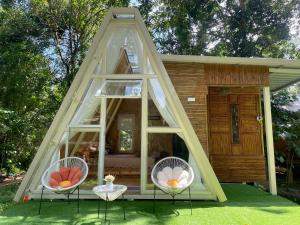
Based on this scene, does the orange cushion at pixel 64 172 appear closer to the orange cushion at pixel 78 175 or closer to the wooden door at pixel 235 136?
the orange cushion at pixel 78 175

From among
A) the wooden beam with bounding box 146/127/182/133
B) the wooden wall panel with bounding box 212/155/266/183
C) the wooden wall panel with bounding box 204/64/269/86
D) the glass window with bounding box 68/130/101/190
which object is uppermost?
the wooden wall panel with bounding box 204/64/269/86

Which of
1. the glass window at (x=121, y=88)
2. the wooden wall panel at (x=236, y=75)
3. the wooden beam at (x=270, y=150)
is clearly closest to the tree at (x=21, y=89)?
the glass window at (x=121, y=88)

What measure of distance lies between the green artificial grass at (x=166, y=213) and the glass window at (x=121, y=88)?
2.23 m

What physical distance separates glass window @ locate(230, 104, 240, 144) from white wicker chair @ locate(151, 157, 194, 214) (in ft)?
11.2

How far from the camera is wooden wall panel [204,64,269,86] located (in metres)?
7.27

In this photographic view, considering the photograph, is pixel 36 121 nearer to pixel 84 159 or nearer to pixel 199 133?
pixel 84 159

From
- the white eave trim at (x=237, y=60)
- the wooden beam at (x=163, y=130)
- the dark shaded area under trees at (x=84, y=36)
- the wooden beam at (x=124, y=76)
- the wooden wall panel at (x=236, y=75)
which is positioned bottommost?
the wooden beam at (x=163, y=130)

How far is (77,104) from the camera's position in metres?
5.75

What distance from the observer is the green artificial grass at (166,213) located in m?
4.54

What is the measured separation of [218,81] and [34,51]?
29.4 feet

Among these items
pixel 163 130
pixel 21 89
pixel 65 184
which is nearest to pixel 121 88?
pixel 163 130

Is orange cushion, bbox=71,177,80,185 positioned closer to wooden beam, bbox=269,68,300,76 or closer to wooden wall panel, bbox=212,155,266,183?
wooden wall panel, bbox=212,155,266,183

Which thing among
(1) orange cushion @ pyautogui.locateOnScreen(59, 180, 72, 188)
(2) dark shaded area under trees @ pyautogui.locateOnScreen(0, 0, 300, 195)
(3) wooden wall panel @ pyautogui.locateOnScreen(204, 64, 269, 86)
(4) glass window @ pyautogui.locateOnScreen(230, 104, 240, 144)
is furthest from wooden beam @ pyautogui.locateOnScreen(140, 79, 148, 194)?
(2) dark shaded area under trees @ pyautogui.locateOnScreen(0, 0, 300, 195)

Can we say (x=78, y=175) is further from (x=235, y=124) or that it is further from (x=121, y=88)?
(x=235, y=124)
